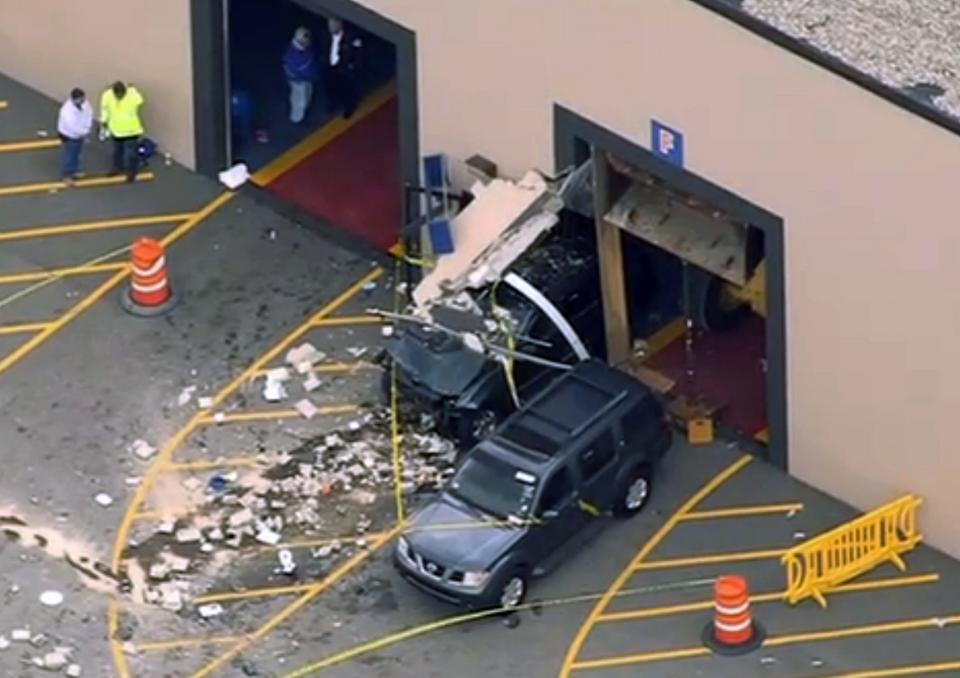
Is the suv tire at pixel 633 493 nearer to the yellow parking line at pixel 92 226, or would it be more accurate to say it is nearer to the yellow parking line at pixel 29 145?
the yellow parking line at pixel 92 226

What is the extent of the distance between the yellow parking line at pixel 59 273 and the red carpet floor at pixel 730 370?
641cm

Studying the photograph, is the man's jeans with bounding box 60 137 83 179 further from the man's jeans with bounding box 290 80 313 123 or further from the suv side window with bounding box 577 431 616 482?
the suv side window with bounding box 577 431 616 482

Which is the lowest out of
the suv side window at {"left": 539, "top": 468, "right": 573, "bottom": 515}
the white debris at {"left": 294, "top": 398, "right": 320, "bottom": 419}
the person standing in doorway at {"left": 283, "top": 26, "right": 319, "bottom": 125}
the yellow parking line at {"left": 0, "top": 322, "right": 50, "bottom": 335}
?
the white debris at {"left": 294, "top": 398, "right": 320, "bottom": 419}

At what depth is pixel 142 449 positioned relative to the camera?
36.0 m

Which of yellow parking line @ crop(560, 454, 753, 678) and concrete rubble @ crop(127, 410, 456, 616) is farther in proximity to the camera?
concrete rubble @ crop(127, 410, 456, 616)

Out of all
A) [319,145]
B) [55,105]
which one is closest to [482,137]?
[319,145]

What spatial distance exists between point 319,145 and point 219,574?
7906 mm

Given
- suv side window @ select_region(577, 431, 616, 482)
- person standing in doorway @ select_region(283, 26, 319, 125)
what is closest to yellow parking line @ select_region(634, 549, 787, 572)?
suv side window @ select_region(577, 431, 616, 482)

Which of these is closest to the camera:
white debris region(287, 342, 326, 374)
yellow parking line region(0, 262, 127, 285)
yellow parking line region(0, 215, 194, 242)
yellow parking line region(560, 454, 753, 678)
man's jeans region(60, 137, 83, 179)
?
yellow parking line region(560, 454, 753, 678)

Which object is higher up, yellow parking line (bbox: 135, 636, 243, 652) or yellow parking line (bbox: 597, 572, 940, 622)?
yellow parking line (bbox: 597, 572, 940, 622)

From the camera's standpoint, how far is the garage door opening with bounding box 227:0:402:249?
131 feet

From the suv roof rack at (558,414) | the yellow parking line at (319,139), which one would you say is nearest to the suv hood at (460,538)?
the suv roof rack at (558,414)

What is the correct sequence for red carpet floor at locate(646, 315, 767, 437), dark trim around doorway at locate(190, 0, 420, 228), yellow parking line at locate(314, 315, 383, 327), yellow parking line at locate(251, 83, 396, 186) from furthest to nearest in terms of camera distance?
yellow parking line at locate(251, 83, 396, 186) < yellow parking line at locate(314, 315, 383, 327) < dark trim around doorway at locate(190, 0, 420, 228) < red carpet floor at locate(646, 315, 767, 437)

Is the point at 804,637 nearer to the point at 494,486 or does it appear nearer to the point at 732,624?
the point at 732,624
